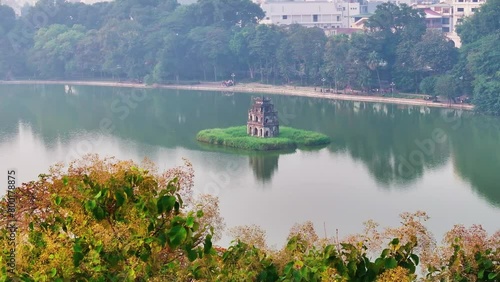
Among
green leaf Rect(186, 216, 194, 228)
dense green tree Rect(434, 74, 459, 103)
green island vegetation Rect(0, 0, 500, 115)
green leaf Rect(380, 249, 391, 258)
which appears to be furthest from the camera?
green island vegetation Rect(0, 0, 500, 115)

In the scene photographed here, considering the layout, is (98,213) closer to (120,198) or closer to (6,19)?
(120,198)

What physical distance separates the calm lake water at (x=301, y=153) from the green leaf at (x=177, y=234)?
39.2ft

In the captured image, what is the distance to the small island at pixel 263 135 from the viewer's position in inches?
1447

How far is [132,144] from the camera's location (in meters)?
38.6

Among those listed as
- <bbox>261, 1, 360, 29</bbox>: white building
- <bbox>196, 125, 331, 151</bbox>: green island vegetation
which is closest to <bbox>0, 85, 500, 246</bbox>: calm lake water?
<bbox>196, 125, 331, 151</bbox>: green island vegetation

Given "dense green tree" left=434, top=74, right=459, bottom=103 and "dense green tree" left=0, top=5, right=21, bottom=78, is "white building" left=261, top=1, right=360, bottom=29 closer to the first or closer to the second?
"dense green tree" left=0, top=5, right=21, bottom=78

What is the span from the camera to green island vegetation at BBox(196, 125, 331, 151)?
36594 millimetres

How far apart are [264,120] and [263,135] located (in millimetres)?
649

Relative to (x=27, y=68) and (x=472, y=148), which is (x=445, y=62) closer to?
(x=472, y=148)

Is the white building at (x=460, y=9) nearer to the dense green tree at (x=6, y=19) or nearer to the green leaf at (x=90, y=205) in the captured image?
the dense green tree at (x=6, y=19)

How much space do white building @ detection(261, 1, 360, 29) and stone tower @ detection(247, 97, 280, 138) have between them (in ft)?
130

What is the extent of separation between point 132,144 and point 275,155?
689cm

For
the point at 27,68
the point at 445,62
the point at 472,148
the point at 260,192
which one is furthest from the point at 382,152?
the point at 27,68

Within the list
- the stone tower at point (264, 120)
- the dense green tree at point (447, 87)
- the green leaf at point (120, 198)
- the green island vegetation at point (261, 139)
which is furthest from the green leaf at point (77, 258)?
the dense green tree at point (447, 87)
